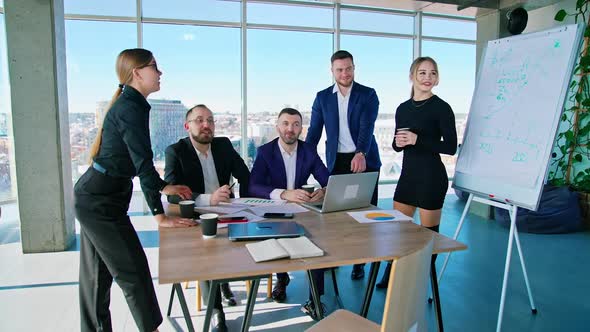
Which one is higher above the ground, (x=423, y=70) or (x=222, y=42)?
(x=222, y=42)

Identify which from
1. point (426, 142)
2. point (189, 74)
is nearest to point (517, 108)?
point (426, 142)

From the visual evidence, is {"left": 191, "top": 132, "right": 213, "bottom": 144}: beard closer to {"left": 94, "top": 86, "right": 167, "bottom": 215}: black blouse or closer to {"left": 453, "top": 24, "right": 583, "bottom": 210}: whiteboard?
{"left": 94, "top": 86, "right": 167, "bottom": 215}: black blouse

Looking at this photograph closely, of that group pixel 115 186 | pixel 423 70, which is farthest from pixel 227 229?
pixel 423 70

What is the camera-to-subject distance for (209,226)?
1706mm

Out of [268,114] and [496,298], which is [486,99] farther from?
[268,114]

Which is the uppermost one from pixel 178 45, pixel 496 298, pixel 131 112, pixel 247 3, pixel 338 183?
pixel 247 3

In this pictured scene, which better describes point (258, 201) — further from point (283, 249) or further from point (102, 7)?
point (102, 7)

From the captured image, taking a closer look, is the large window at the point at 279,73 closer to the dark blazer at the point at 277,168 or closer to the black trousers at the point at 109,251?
the dark blazer at the point at 277,168

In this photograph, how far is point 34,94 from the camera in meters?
3.70

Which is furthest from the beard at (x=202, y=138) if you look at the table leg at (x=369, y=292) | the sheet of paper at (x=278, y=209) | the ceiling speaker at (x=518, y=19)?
the ceiling speaker at (x=518, y=19)

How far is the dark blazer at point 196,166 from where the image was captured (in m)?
2.69

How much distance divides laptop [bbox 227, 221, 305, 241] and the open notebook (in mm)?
60

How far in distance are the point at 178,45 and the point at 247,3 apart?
118cm

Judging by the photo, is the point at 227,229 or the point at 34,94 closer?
the point at 227,229
